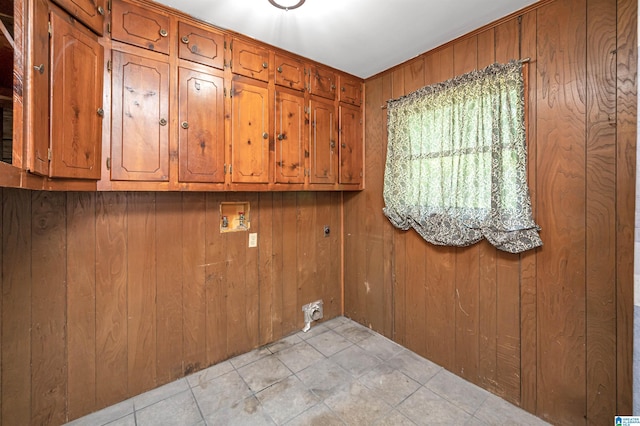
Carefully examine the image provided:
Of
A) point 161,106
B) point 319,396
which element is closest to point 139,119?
point 161,106

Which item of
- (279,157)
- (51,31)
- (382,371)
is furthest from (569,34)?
(51,31)

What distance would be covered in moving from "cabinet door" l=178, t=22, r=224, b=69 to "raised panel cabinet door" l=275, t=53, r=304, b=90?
0.45 metres

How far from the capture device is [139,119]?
1640 millimetres

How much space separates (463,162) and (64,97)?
2376 millimetres

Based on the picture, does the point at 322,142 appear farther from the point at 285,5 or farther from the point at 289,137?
the point at 285,5

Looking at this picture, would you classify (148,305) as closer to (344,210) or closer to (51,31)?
(51,31)

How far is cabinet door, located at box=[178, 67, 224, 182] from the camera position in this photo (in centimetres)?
178

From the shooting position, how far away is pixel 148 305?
6.35ft

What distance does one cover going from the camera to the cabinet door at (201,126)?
178 centimetres

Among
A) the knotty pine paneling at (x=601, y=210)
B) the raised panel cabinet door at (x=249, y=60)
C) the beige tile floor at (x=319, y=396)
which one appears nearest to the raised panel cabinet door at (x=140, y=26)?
the raised panel cabinet door at (x=249, y=60)

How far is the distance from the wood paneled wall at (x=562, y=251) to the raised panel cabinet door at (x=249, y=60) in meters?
1.32

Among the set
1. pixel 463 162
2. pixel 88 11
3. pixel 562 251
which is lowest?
pixel 562 251

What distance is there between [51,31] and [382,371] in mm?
2838

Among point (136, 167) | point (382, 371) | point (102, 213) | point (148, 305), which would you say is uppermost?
point (136, 167)
